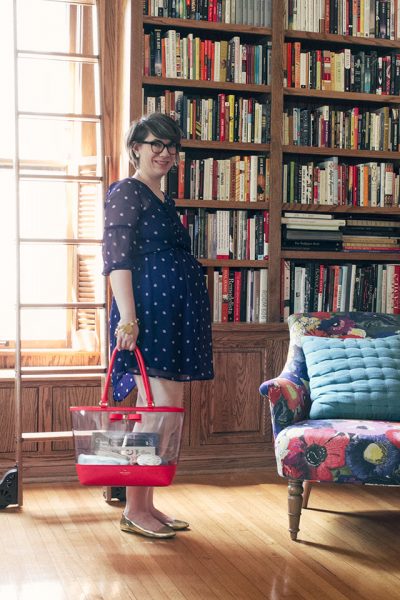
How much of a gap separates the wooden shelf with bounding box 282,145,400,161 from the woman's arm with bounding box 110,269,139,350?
1597 mm

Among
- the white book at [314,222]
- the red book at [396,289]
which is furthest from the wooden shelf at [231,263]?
the red book at [396,289]

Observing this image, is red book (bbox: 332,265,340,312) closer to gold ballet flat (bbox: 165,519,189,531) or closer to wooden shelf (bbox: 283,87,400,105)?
wooden shelf (bbox: 283,87,400,105)

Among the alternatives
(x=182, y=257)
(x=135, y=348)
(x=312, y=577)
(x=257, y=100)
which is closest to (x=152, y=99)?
(x=257, y=100)

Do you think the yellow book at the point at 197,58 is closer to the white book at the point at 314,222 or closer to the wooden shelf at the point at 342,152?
the wooden shelf at the point at 342,152

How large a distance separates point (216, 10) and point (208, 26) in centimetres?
10

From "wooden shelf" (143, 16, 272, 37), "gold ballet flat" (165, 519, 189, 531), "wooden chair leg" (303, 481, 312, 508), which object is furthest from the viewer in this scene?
"wooden shelf" (143, 16, 272, 37)

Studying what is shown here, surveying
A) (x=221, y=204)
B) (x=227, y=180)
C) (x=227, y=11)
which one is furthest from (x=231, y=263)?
(x=227, y=11)

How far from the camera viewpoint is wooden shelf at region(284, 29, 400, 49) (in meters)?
4.39

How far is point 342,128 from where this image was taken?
14.8ft

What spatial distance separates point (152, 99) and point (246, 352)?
128 cm

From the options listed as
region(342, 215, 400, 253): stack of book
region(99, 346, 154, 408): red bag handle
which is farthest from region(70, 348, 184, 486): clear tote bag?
region(342, 215, 400, 253): stack of book

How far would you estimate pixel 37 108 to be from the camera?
4480 mm

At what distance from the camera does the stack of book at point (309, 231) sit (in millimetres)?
4441

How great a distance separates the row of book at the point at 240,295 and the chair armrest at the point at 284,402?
0.96 m
